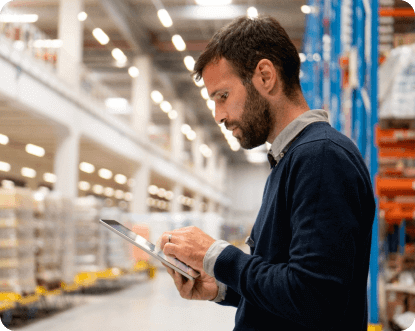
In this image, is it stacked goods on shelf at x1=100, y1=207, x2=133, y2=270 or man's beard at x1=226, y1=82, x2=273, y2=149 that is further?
stacked goods on shelf at x1=100, y1=207, x2=133, y2=270

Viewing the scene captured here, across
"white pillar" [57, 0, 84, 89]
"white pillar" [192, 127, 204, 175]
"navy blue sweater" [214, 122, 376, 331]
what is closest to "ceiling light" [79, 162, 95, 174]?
"white pillar" [192, 127, 204, 175]

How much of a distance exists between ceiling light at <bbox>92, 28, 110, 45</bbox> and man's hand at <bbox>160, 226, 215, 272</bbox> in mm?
20400

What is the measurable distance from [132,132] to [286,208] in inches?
790

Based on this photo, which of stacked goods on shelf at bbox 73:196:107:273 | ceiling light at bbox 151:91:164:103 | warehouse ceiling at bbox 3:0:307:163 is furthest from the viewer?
ceiling light at bbox 151:91:164:103

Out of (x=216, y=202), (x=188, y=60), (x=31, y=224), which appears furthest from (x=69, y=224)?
(x=216, y=202)

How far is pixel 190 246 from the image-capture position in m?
1.41

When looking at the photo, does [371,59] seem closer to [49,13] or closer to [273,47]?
[273,47]

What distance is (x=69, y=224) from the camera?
38.3 feet

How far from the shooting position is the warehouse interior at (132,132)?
6.29 m

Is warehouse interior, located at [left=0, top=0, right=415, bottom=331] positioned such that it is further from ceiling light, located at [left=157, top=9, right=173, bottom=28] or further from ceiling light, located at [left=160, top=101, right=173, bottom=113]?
ceiling light, located at [left=160, top=101, right=173, bottom=113]

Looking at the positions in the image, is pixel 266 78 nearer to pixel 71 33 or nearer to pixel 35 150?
pixel 71 33

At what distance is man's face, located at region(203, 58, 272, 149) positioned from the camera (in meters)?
1.42

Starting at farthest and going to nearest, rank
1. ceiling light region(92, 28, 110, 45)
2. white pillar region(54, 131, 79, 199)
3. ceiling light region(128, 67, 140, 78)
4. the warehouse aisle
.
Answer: ceiling light region(128, 67, 140, 78)
ceiling light region(92, 28, 110, 45)
white pillar region(54, 131, 79, 199)
the warehouse aisle

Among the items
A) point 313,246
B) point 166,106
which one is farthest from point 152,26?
point 313,246
